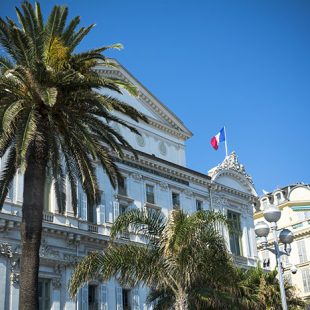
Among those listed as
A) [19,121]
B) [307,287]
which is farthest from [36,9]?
[307,287]

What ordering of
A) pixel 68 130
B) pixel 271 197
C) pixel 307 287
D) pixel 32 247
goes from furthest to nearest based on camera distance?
pixel 271 197, pixel 307 287, pixel 68 130, pixel 32 247

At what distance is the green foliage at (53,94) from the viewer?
790 inches

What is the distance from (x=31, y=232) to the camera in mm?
19453

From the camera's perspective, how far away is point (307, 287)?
2354 inches

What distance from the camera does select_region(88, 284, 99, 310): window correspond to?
102 feet

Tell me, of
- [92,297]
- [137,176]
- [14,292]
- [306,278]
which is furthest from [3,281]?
[306,278]

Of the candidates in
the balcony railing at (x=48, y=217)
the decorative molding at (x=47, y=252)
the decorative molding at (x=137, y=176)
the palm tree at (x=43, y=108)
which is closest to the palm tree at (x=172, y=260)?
the palm tree at (x=43, y=108)

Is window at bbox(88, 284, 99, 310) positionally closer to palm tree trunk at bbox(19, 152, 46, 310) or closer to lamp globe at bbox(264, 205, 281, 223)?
palm tree trunk at bbox(19, 152, 46, 310)

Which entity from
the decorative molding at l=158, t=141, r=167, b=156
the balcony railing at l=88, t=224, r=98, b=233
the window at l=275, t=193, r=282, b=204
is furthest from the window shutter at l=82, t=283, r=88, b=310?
the window at l=275, t=193, r=282, b=204

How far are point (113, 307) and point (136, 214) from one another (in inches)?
411

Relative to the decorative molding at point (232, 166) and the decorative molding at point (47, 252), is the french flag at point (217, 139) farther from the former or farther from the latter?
the decorative molding at point (47, 252)

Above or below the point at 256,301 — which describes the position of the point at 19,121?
above

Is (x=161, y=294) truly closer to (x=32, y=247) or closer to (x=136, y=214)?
(x=136, y=214)

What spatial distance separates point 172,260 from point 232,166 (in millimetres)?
23628
